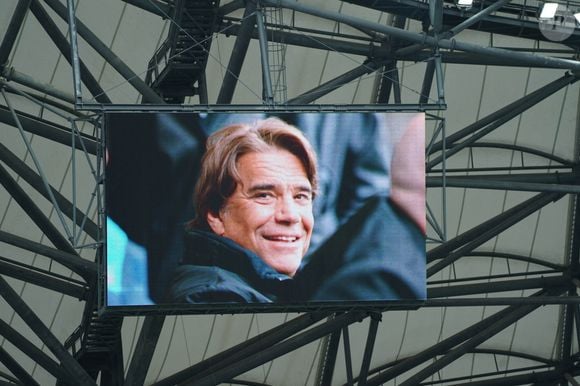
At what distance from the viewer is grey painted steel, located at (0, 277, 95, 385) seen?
35125 mm

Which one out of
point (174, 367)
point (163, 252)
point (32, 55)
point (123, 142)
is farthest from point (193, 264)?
point (174, 367)

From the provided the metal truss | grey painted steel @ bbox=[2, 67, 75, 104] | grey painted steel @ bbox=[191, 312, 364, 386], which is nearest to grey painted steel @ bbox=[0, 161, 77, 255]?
the metal truss

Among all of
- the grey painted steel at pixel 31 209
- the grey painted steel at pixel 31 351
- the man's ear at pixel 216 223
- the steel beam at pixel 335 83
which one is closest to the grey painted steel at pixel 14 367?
the grey painted steel at pixel 31 351

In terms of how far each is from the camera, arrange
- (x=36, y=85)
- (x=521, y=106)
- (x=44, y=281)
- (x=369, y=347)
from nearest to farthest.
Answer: (x=36, y=85)
(x=44, y=281)
(x=521, y=106)
(x=369, y=347)

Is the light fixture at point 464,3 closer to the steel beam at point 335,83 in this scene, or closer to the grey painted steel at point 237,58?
→ the steel beam at point 335,83

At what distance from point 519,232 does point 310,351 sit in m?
6.33

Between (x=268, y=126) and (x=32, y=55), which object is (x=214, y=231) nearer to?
(x=268, y=126)

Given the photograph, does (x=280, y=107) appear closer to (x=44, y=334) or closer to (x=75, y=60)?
(x=75, y=60)

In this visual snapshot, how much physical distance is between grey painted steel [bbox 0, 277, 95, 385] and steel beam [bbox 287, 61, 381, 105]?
682 centimetres

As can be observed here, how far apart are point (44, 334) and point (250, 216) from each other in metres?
5.22

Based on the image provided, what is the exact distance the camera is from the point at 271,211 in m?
33.1

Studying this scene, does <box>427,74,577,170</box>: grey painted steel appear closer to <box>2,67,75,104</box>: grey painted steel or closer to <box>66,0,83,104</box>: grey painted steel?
<box>2,67,75,104</box>: grey painted steel

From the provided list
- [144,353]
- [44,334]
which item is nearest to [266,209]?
[144,353]

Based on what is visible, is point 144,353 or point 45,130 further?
point 45,130
